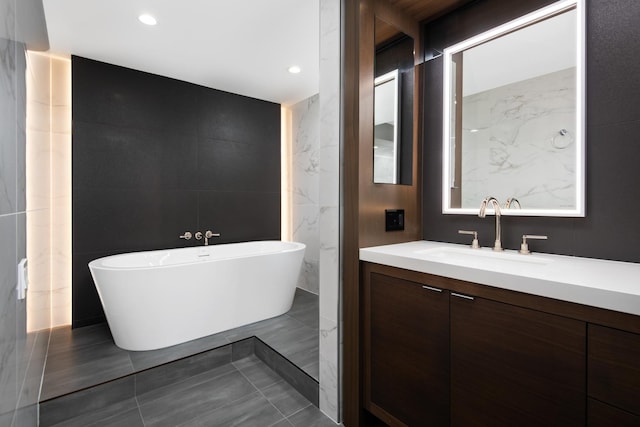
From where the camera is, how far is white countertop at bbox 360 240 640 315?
0.85 m

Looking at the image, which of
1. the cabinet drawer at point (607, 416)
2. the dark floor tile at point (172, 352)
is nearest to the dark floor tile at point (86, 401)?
the dark floor tile at point (172, 352)

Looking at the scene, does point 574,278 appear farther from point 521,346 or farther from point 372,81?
point 372,81

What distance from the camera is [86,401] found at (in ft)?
5.95

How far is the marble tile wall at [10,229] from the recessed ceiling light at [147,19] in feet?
3.67

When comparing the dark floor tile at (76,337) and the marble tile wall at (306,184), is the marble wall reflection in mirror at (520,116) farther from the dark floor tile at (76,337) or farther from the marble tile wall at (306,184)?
the dark floor tile at (76,337)

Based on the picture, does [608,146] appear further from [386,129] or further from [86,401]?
[86,401]

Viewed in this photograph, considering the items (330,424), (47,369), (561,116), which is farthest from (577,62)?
(47,369)

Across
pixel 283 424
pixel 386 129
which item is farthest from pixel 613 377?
pixel 283 424

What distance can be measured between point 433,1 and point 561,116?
959 mm

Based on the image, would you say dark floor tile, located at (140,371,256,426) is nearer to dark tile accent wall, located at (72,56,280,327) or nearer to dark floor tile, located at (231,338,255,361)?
dark floor tile, located at (231,338,255,361)

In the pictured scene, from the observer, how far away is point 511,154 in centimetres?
166

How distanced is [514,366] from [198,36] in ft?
9.66

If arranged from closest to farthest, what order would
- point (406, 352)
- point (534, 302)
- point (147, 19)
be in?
point (534, 302) < point (406, 352) < point (147, 19)

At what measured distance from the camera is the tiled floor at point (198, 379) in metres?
1.75
